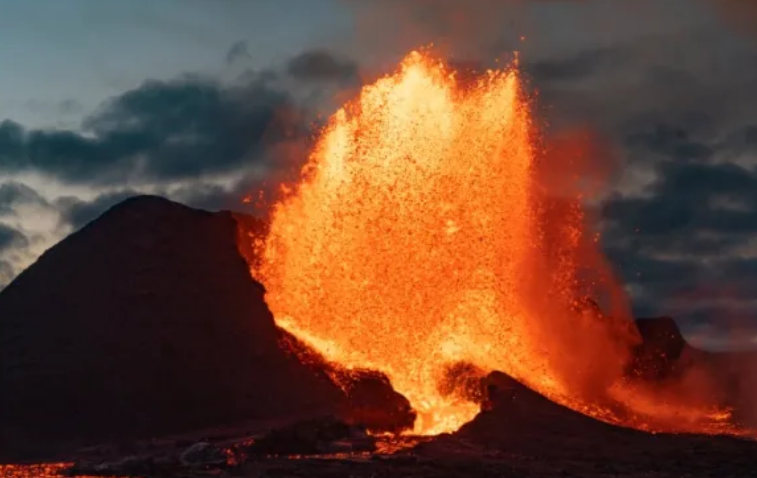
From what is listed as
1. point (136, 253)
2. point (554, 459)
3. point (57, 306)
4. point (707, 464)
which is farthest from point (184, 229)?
point (707, 464)

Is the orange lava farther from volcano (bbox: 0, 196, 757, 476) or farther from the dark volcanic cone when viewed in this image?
the dark volcanic cone

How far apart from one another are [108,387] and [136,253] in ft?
32.9

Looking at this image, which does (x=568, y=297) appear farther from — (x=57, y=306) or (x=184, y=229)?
(x=57, y=306)

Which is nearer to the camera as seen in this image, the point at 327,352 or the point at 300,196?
the point at 327,352

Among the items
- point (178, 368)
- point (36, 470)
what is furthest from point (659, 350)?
point (36, 470)

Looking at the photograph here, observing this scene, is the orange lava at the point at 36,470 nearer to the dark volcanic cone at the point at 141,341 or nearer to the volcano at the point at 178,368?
the volcano at the point at 178,368

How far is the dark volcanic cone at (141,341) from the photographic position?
202 ft

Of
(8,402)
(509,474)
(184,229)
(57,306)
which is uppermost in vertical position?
(184,229)

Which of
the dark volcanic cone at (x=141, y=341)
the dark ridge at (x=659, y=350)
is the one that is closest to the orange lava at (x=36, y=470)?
the dark volcanic cone at (x=141, y=341)

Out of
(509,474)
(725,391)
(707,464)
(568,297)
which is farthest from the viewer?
(725,391)

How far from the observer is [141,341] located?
214 ft

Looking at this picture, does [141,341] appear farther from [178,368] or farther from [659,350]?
[659,350]

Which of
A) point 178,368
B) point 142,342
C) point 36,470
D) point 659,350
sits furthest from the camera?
point 659,350

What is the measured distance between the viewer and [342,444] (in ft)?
178
